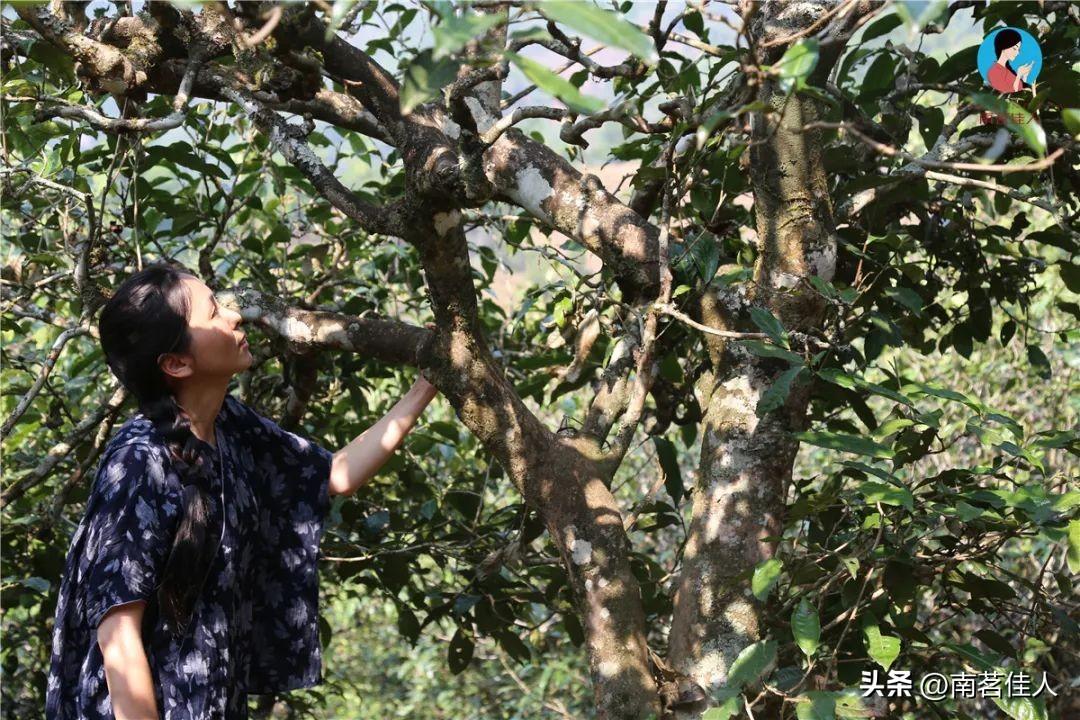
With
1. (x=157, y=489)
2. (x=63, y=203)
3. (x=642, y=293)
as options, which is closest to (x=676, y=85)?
(x=642, y=293)

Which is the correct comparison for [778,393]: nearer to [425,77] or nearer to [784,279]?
[784,279]

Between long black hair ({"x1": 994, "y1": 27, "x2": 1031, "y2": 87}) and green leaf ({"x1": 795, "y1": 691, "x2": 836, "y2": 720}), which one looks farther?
long black hair ({"x1": 994, "y1": 27, "x2": 1031, "y2": 87})

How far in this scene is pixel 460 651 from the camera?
7.82 feet

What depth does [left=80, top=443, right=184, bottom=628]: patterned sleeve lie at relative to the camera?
1.38 meters

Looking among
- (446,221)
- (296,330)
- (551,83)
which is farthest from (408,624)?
(551,83)

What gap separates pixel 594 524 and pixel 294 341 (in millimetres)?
591

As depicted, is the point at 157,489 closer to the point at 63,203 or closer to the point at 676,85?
the point at 676,85

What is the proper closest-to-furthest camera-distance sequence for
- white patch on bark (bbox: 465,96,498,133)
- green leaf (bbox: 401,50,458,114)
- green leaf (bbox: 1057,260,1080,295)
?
green leaf (bbox: 401,50,458,114) < white patch on bark (bbox: 465,96,498,133) < green leaf (bbox: 1057,260,1080,295)

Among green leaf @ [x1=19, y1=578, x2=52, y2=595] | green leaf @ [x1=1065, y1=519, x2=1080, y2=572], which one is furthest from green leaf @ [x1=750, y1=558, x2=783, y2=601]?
green leaf @ [x1=19, y1=578, x2=52, y2=595]

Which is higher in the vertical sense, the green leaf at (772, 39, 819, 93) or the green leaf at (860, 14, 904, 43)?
the green leaf at (860, 14, 904, 43)

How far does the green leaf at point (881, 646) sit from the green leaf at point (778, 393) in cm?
32

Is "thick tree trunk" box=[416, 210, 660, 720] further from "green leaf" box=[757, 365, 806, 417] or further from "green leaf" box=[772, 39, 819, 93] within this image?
"green leaf" box=[772, 39, 819, 93]

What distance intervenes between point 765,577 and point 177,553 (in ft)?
2.41

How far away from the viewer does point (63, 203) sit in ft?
8.03
